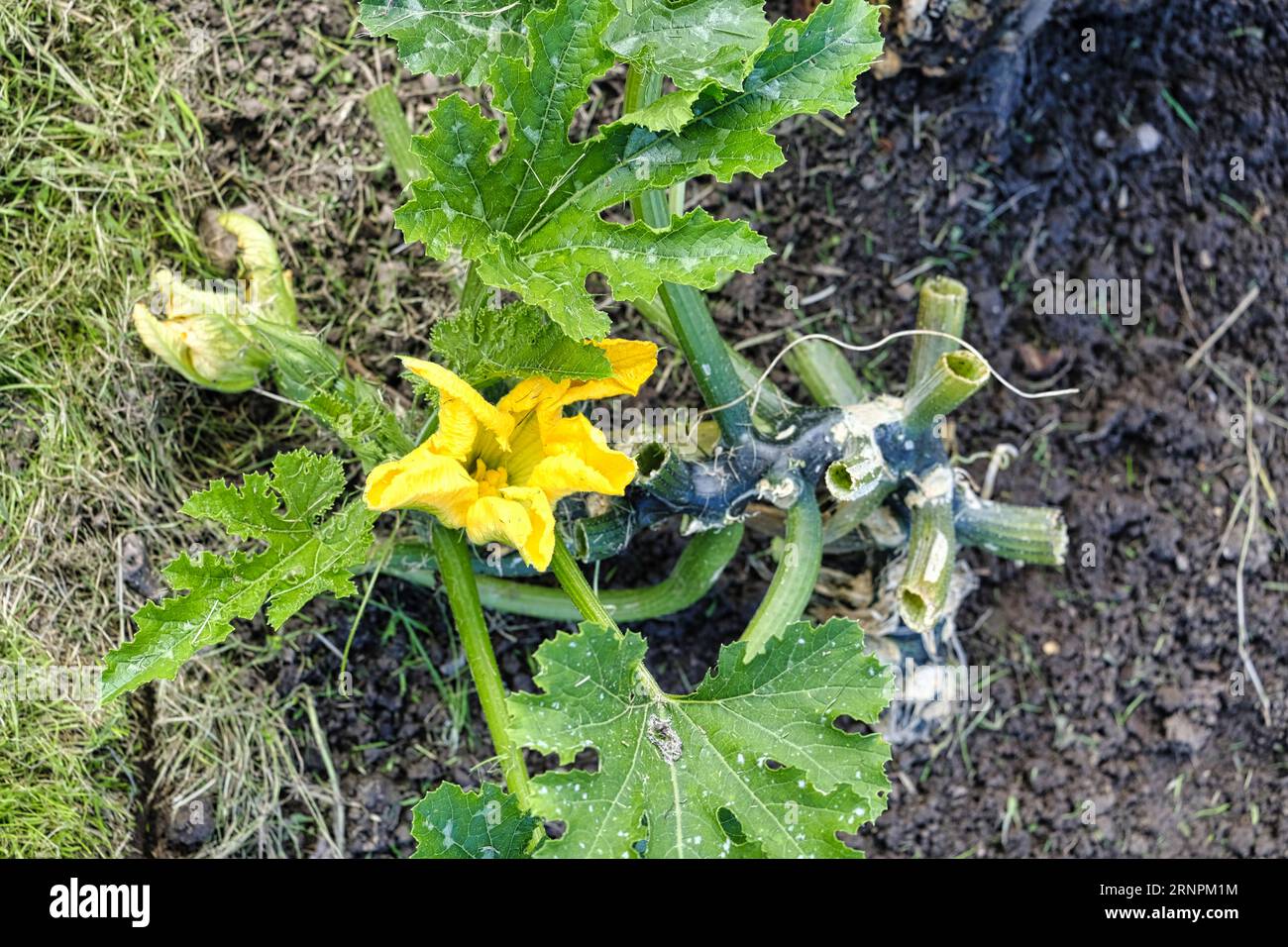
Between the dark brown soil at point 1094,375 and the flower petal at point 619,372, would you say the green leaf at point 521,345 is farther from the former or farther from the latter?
the dark brown soil at point 1094,375

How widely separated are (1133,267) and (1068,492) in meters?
0.58

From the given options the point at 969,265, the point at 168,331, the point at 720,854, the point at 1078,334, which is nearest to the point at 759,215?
the point at 969,265

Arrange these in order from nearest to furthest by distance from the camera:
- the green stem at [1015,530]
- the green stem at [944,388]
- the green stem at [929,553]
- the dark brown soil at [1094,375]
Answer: the green stem at [944,388]
the green stem at [929,553]
the green stem at [1015,530]
the dark brown soil at [1094,375]

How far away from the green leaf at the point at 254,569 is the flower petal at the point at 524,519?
0.26m

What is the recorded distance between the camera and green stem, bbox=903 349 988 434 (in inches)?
85.6

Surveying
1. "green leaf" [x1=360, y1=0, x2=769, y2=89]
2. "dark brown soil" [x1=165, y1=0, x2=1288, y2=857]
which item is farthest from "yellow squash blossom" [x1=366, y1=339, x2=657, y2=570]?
"dark brown soil" [x1=165, y1=0, x2=1288, y2=857]

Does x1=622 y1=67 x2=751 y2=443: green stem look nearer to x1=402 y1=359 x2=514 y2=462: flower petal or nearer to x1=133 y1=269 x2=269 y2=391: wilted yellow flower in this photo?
x1=402 y1=359 x2=514 y2=462: flower petal

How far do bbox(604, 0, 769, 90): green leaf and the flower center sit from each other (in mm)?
670

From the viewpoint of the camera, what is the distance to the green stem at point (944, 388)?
2174 mm

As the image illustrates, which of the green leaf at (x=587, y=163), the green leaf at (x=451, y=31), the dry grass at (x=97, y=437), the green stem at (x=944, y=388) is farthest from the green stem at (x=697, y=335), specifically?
the dry grass at (x=97, y=437)

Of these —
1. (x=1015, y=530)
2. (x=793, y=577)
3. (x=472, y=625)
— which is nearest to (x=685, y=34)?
(x=793, y=577)

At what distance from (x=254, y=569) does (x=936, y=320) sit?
1383 mm

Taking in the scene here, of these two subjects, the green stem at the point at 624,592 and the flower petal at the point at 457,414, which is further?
the green stem at the point at 624,592

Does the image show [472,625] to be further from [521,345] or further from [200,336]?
[200,336]
